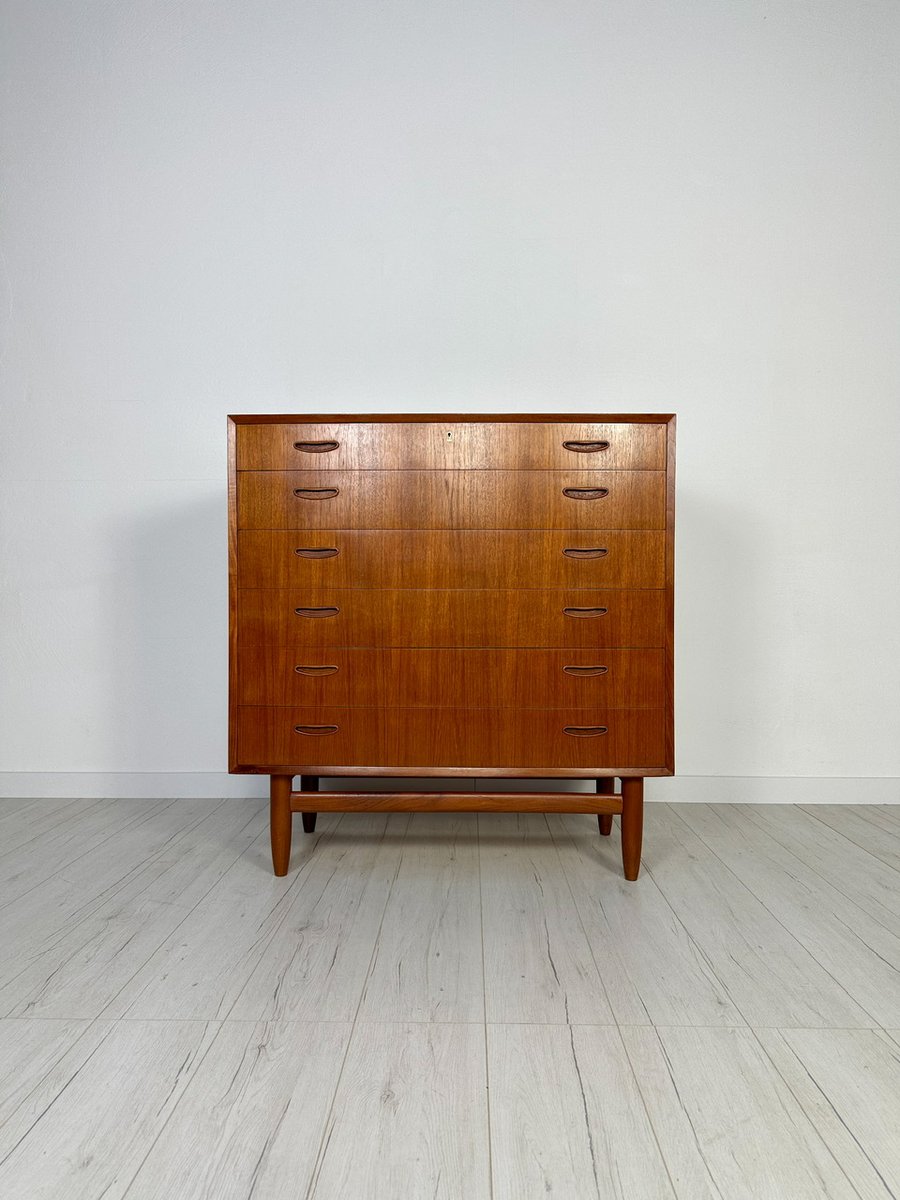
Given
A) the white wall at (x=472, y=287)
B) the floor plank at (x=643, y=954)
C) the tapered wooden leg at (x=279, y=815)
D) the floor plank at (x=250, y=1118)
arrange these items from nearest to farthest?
the floor plank at (x=250, y=1118), the floor plank at (x=643, y=954), the tapered wooden leg at (x=279, y=815), the white wall at (x=472, y=287)

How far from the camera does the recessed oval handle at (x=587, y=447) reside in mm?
1719

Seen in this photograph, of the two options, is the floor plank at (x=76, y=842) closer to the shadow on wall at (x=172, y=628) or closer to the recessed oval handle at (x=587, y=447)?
the shadow on wall at (x=172, y=628)

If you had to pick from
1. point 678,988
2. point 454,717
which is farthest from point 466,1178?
point 454,717

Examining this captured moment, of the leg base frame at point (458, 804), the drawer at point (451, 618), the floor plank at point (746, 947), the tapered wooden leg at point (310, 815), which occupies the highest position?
the drawer at point (451, 618)

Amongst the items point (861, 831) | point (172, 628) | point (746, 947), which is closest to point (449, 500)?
point (746, 947)

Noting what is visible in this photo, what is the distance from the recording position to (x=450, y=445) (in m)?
1.73

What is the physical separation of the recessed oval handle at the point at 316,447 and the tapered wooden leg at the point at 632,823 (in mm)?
938

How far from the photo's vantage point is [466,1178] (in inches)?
35.2

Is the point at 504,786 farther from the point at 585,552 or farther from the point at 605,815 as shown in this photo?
the point at 585,552

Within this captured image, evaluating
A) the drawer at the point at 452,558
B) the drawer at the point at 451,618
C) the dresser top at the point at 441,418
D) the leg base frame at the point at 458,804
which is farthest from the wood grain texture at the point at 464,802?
the dresser top at the point at 441,418

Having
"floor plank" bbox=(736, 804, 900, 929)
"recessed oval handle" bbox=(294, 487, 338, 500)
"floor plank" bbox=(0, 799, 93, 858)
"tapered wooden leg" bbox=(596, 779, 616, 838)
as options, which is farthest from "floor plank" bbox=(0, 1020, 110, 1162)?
"floor plank" bbox=(736, 804, 900, 929)

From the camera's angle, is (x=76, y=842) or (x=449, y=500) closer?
(x=449, y=500)

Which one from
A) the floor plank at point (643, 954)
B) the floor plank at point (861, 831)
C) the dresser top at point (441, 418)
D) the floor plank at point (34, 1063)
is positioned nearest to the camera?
the floor plank at point (34, 1063)

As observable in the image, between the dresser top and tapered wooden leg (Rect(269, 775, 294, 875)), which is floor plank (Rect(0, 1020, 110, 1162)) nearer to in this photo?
tapered wooden leg (Rect(269, 775, 294, 875))
